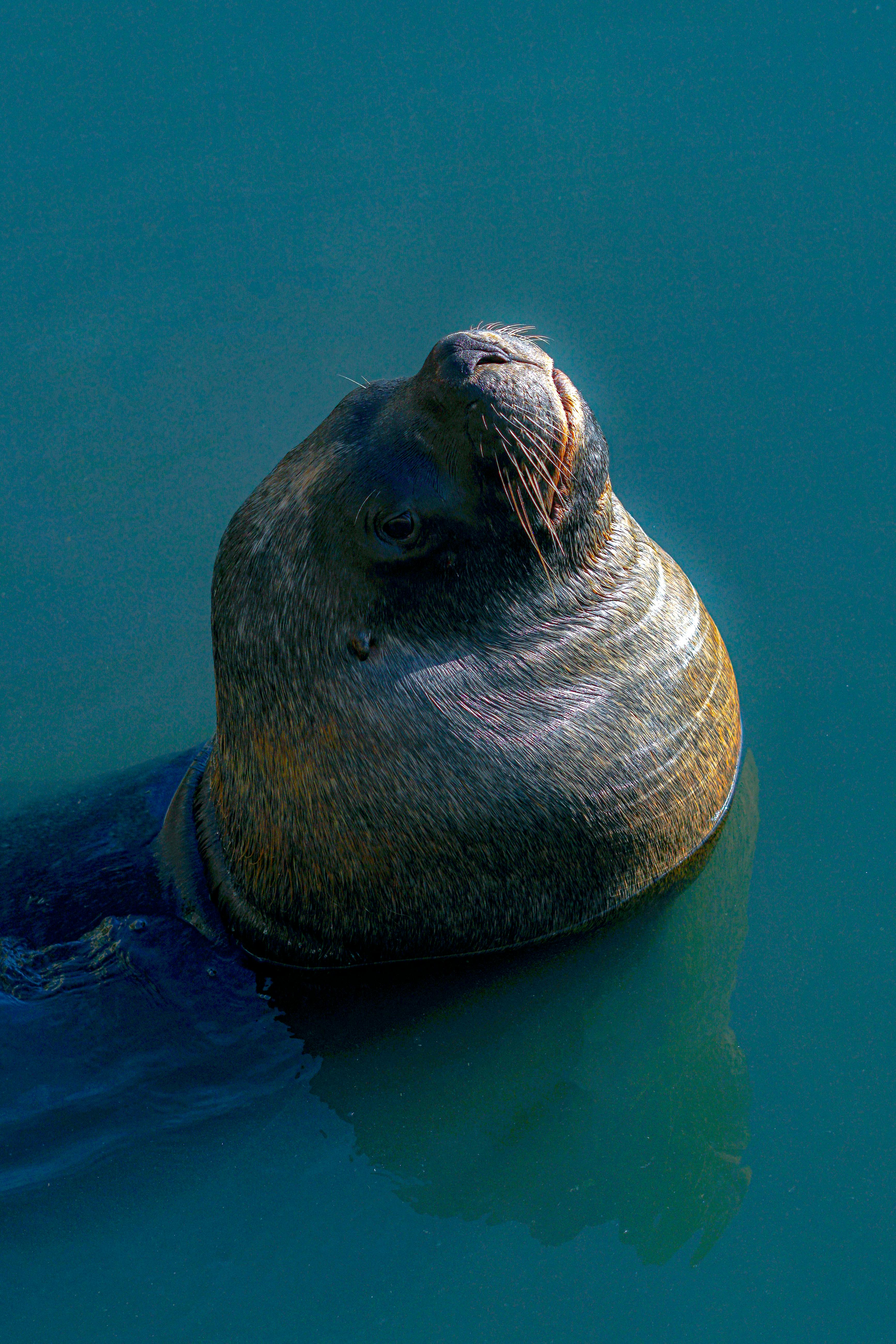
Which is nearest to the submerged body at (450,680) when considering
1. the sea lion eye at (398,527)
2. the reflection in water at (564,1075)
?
the sea lion eye at (398,527)

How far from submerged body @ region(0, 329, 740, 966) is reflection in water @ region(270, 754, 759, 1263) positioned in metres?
0.19

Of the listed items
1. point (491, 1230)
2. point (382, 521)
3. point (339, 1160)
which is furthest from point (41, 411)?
point (491, 1230)

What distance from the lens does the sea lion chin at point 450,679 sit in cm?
408

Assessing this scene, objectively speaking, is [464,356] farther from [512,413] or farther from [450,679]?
[450,679]

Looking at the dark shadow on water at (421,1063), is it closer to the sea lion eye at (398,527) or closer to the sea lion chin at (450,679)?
→ the sea lion chin at (450,679)

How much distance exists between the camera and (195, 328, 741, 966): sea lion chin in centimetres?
408

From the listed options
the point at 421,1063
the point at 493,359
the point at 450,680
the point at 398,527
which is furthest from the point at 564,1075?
the point at 493,359

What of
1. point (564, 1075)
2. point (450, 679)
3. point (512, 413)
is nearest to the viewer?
point (512, 413)

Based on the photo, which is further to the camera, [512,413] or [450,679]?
[450,679]

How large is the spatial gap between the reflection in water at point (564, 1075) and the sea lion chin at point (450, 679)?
19cm

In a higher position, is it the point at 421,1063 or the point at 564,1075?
the point at 421,1063

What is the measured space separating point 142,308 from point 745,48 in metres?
3.91

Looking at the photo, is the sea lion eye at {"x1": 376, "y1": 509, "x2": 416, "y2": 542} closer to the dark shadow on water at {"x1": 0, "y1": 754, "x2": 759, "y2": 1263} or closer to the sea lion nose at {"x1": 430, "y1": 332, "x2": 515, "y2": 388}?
the sea lion nose at {"x1": 430, "y1": 332, "x2": 515, "y2": 388}

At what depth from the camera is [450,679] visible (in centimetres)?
427
